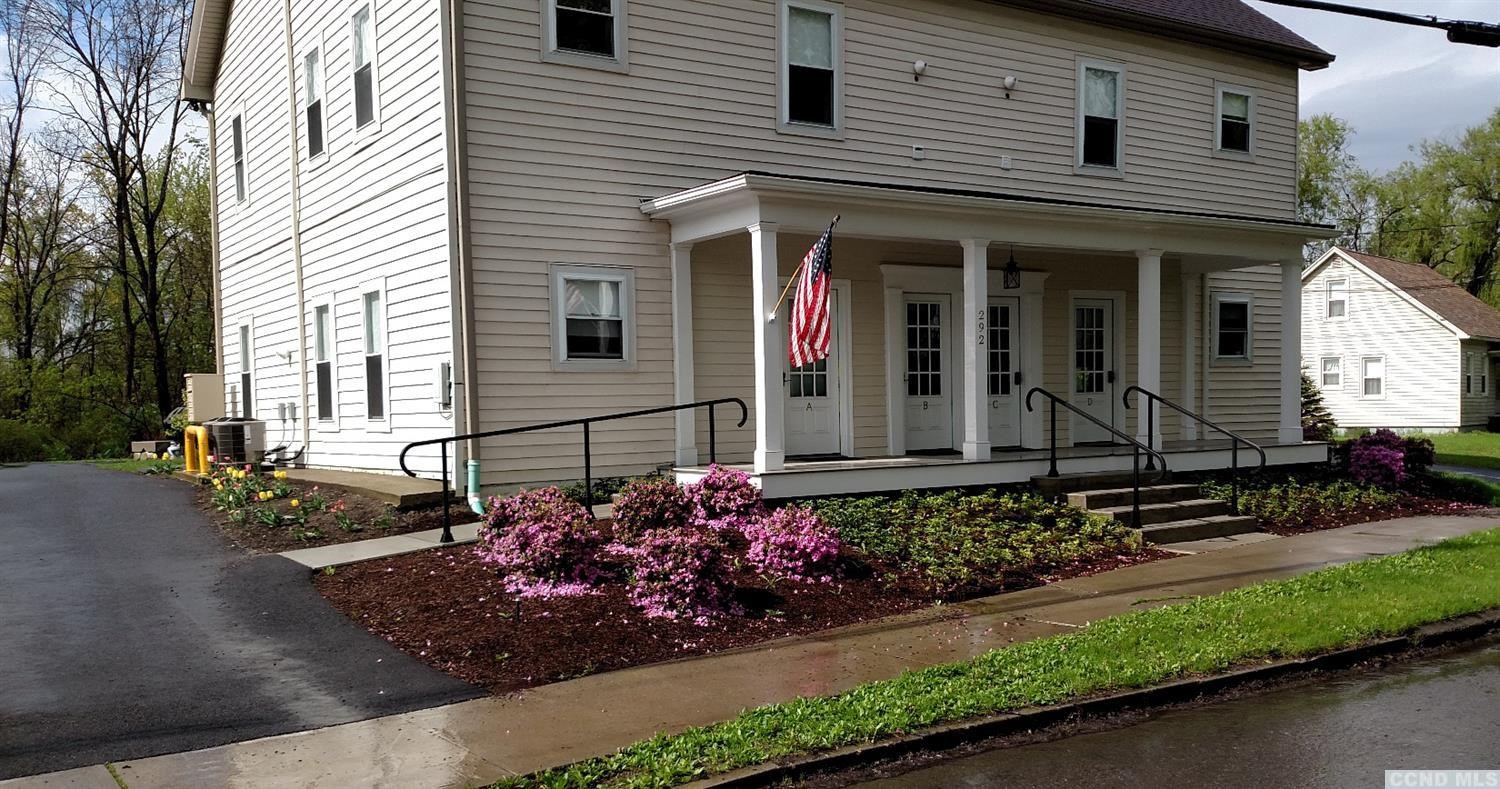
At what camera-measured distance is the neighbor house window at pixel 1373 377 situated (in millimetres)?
40031

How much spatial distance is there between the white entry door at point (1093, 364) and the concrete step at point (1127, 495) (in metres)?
2.91

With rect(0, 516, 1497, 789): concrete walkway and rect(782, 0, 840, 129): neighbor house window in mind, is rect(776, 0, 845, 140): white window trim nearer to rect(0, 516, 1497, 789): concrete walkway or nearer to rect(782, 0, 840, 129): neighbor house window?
rect(782, 0, 840, 129): neighbor house window

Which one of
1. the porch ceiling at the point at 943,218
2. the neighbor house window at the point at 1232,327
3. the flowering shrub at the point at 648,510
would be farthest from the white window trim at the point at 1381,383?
the flowering shrub at the point at 648,510

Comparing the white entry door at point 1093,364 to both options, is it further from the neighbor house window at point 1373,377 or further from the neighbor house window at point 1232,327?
the neighbor house window at point 1373,377

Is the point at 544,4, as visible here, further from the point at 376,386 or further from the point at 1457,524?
the point at 1457,524

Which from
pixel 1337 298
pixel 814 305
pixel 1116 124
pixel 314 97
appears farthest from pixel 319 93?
pixel 1337 298

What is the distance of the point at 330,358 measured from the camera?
1517 cm

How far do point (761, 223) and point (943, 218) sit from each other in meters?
2.44

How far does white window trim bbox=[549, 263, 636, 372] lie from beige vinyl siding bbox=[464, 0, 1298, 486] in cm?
9

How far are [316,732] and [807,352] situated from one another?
594cm

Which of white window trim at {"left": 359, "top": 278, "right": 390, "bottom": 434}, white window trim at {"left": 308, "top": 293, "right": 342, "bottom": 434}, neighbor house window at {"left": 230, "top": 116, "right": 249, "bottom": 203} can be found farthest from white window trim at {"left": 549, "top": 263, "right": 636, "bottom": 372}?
neighbor house window at {"left": 230, "top": 116, "right": 249, "bottom": 203}

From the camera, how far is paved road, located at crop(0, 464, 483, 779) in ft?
19.2

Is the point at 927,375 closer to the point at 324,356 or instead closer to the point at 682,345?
the point at 682,345

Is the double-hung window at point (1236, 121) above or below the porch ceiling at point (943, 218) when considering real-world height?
above
